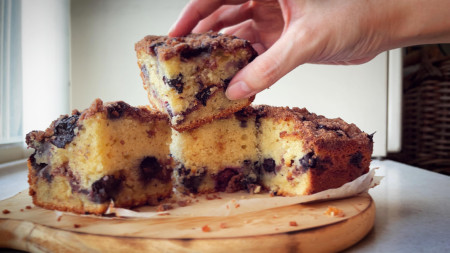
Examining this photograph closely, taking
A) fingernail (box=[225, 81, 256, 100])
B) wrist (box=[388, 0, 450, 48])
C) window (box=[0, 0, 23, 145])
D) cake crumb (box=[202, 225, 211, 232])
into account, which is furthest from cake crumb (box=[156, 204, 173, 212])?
window (box=[0, 0, 23, 145])

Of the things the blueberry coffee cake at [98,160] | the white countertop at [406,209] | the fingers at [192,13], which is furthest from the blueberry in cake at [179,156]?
the fingers at [192,13]

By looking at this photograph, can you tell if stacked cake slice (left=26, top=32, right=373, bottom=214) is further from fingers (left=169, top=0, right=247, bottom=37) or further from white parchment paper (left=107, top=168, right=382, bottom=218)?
fingers (left=169, top=0, right=247, bottom=37)

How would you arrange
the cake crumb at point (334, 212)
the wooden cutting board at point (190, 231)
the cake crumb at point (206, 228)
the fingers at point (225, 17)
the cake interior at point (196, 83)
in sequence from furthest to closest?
the fingers at point (225, 17)
the cake interior at point (196, 83)
the cake crumb at point (334, 212)
the cake crumb at point (206, 228)
the wooden cutting board at point (190, 231)

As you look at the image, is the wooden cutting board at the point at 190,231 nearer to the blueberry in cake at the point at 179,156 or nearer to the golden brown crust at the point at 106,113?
the blueberry in cake at the point at 179,156

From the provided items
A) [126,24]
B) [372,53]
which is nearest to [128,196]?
[372,53]

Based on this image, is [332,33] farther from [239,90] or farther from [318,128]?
[318,128]

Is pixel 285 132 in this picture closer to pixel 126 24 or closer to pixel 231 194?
pixel 231 194

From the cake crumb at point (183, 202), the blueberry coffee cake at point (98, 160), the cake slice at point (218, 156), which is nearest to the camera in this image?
the blueberry coffee cake at point (98, 160)
